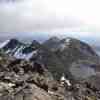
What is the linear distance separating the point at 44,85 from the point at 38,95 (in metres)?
21.8

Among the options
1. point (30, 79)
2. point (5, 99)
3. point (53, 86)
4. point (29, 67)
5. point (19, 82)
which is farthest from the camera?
point (29, 67)

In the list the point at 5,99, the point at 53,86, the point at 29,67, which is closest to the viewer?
the point at 5,99

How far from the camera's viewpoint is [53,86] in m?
116

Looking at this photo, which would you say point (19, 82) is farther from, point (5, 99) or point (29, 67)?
point (29, 67)

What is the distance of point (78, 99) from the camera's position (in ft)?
367

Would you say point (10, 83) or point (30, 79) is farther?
point (30, 79)

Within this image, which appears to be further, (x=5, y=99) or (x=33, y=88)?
(x=33, y=88)

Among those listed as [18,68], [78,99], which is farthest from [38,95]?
[18,68]

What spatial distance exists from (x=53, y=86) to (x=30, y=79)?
11770 mm

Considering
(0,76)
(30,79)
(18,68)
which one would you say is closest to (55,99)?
(30,79)

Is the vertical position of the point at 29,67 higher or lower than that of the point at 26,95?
lower

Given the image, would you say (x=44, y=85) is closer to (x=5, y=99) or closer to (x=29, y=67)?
(x=5, y=99)

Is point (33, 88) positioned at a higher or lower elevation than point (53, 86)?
higher

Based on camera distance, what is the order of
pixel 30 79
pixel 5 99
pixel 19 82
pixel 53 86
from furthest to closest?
pixel 53 86 < pixel 30 79 < pixel 19 82 < pixel 5 99
